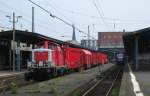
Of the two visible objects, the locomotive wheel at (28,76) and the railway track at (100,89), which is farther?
the locomotive wheel at (28,76)

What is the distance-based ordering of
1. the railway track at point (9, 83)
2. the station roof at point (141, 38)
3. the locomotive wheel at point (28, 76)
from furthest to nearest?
the station roof at point (141, 38), the locomotive wheel at point (28, 76), the railway track at point (9, 83)

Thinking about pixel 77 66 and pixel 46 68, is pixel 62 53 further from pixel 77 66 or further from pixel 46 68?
pixel 77 66

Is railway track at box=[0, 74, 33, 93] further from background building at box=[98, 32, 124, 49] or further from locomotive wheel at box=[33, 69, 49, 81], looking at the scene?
background building at box=[98, 32, 124, 49]

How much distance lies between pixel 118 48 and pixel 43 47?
306 ft

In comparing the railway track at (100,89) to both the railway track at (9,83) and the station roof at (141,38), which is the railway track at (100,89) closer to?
the railway track at (9,83)

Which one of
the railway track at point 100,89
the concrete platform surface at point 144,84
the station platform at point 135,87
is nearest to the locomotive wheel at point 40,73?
the railway track at point 100,89

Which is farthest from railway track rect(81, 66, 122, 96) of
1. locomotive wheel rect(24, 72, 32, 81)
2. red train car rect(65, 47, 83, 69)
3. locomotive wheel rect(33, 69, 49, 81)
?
red train car rect(65, 47, 83, 69)

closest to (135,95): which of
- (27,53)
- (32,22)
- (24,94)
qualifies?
(24,94)

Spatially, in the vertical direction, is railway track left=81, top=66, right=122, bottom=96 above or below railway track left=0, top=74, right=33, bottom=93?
below

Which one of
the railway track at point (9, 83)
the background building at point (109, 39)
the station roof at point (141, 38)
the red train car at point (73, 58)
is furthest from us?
the background building at point (109, 39)

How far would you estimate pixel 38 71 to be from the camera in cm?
3372

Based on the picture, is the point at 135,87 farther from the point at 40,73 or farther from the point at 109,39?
the point at 109,39

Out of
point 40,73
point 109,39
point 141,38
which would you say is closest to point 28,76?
point 40,73

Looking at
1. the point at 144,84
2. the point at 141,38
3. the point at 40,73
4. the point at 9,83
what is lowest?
the point at 9,83
